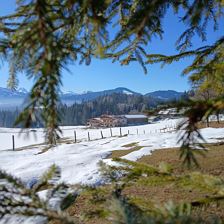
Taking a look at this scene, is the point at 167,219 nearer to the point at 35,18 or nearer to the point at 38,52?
the point at 38,52

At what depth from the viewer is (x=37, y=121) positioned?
50.4 inches

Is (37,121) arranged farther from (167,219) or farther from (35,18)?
(167,219)

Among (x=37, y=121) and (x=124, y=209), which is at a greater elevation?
(x=37, y=121)

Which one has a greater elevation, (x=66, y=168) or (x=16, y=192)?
(x=16, y=192)

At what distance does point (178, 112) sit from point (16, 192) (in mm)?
852

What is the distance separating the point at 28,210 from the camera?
1391mm

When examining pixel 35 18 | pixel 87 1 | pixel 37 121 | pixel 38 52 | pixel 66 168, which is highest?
pixel 87 1

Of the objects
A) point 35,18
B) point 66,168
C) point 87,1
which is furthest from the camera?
point 66,168

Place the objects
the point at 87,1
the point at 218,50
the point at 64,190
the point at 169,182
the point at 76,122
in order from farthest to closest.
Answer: the point at 76,122, the point at 218,50, the point at 169,182, the point at 64,190, the point at 87,1

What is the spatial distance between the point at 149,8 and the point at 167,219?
3.17ft

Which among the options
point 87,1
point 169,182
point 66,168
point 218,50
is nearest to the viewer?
point 87,1

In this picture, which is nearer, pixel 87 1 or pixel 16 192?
pixel 87 1

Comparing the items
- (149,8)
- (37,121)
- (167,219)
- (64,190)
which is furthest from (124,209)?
(149,8)

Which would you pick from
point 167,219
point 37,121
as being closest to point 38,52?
point 37,121
